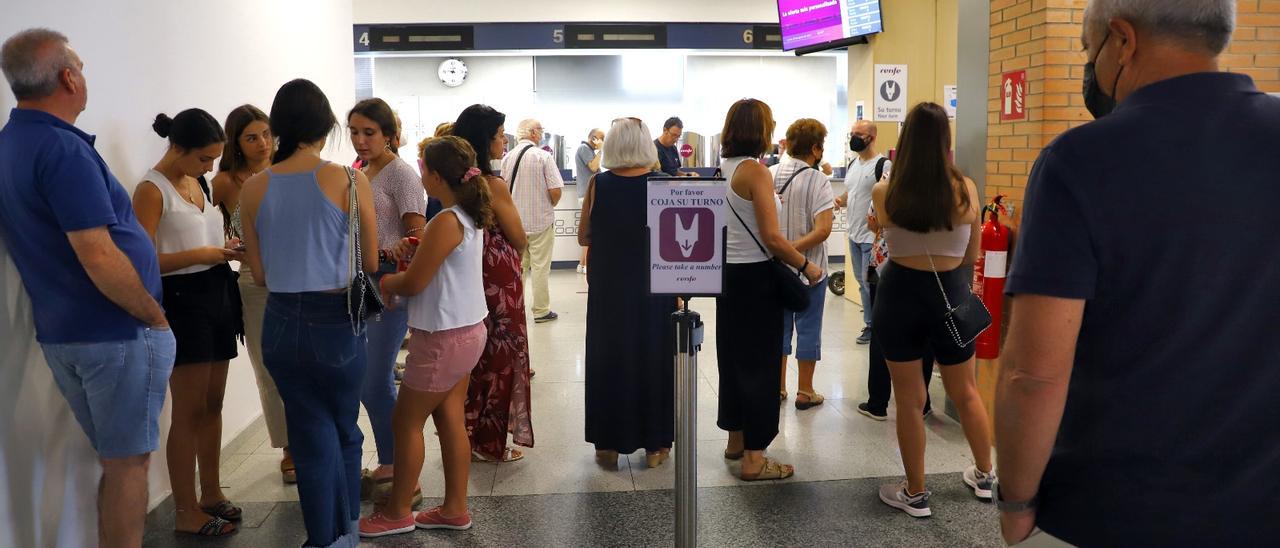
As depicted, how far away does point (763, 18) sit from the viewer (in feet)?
39.2

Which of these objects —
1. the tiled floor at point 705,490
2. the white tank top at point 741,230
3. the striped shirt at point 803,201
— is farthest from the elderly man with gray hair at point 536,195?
the white tank top at point 741,230

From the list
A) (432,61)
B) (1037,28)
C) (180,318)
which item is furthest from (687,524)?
(432,61)

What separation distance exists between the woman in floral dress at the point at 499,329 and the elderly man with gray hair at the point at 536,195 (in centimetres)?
355

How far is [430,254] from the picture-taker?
10.4ft

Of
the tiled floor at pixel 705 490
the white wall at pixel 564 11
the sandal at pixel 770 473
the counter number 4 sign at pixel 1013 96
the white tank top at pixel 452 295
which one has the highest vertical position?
the white wall at pixel 564 11

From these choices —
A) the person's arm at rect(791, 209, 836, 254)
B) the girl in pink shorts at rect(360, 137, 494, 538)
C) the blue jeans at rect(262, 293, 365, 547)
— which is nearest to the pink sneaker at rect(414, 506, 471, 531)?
the girl in pink shorts at rect(360, 137, 494, 538)

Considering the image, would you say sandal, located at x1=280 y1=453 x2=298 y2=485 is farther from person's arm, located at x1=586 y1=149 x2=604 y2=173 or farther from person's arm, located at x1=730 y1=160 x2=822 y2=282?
person's arm, located at x1=586 y1=149 x2=604 y2=173

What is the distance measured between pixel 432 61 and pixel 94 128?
9.33 meters

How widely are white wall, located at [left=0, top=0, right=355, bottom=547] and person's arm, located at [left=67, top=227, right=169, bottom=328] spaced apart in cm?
35

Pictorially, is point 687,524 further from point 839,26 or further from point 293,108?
point 839,26

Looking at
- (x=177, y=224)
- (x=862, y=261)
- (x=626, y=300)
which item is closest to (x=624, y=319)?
(x=626, y=300)

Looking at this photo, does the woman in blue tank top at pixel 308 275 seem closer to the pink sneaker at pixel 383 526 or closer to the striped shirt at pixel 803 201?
the pink sneaker at pixel 383 526

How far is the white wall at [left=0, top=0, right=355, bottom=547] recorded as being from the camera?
2742mm

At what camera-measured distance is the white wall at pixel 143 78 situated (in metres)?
2.74
